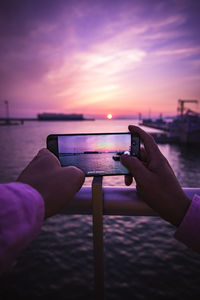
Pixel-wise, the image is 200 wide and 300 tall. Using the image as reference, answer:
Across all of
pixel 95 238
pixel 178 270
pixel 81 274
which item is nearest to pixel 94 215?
pixel 95 238

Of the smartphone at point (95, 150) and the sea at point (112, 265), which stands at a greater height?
the smartphone at point (95, 150)

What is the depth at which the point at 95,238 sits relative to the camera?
100 cm

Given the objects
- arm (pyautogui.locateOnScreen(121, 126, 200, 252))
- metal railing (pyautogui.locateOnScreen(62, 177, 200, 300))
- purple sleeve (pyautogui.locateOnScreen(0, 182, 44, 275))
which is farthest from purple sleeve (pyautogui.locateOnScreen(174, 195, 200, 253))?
purple sleeve (pyautogui.locateOnScreen(0, 182, 44, 275))

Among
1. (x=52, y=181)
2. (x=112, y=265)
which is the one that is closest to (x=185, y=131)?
(x=112, y=265)

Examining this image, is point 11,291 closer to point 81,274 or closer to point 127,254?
point 81,274

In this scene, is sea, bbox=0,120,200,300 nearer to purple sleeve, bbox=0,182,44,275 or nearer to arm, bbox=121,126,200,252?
arm, bbox=121,126,200,252

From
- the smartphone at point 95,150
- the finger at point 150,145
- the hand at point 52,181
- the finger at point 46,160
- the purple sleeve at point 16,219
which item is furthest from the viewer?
the smartphone at point 95,150

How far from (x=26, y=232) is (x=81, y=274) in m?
9.25

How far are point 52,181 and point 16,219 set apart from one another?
9.9 inches

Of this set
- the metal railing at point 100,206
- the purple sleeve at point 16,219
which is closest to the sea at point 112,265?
the metal railing at point 100,206

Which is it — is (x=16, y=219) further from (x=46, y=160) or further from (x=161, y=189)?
(x=161, y=189)

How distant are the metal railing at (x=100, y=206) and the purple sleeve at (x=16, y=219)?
1.31ft

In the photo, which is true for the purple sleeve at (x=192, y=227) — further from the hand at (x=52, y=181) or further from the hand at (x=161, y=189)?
the hand at (x=52, y=181)

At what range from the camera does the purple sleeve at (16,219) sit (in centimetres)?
50
